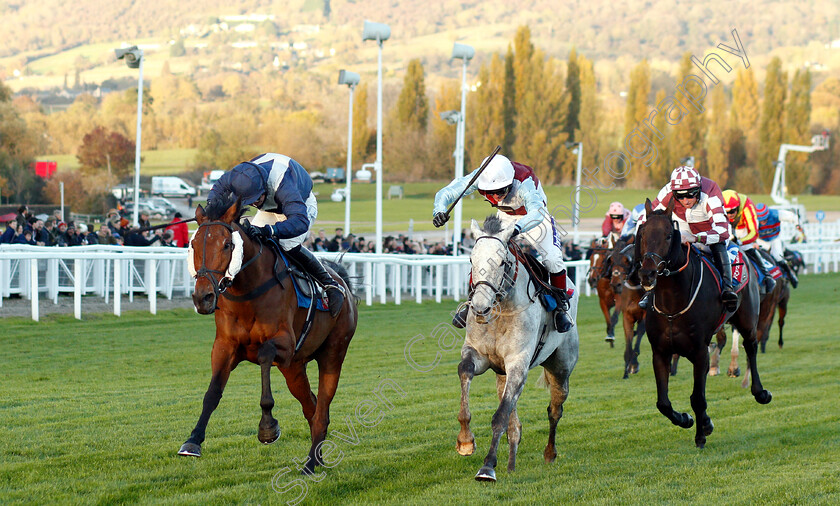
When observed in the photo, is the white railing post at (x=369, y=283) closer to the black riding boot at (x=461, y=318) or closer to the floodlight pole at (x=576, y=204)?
the floodlight pole at (x=576, y=204)

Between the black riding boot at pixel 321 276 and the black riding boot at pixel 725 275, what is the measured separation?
2991mm

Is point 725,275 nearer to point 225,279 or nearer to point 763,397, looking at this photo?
point 763,397

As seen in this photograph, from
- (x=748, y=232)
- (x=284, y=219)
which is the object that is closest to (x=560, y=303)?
(x=284, y=219)

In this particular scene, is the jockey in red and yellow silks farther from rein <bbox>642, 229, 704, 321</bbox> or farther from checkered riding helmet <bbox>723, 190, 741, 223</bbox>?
rein <bbox>642, 229, 704, 321</bbox>

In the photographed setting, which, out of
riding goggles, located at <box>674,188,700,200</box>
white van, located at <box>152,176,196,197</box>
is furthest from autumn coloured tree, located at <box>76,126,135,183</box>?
riding goggles, located at <box>674,188,700,200</box>

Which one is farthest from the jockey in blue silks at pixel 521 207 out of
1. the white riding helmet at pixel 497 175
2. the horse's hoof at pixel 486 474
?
the horse's hoof at pixel 486 474

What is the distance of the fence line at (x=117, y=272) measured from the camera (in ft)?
40.2

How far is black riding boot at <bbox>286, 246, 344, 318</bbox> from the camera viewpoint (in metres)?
5.74

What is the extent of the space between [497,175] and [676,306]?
1.91 meters

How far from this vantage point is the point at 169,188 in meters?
56.4

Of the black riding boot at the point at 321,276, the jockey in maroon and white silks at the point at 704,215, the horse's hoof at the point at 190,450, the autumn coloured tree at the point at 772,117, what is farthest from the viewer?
the autumn coloured tree at the point at 772,117

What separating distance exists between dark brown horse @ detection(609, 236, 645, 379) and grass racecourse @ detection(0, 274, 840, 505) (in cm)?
22

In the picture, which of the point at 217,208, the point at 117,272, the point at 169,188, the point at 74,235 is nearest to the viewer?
the point at 217,208

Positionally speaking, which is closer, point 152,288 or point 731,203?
point 731,203
